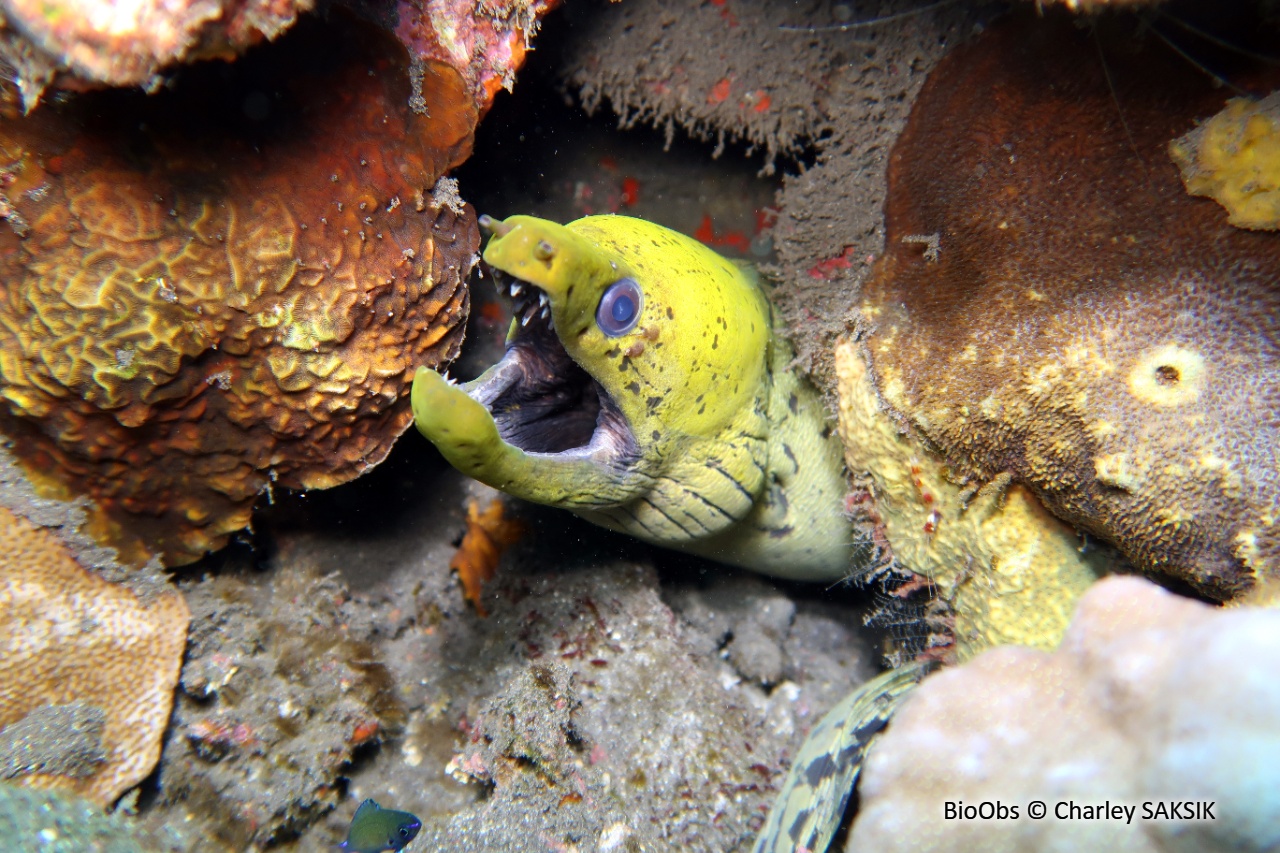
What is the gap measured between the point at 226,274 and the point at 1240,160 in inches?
121

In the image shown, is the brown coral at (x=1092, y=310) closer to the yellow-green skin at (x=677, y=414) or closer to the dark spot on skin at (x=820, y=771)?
the yellow-green skin at (x=677, y=414)

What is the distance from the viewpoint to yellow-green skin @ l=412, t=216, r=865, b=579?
71.9 inches

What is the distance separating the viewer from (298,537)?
3219mm

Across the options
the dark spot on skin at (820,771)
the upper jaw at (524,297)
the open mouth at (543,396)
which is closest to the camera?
the upper jaw at (524,297)

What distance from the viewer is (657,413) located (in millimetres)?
2234

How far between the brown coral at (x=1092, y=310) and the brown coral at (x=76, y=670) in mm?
3173

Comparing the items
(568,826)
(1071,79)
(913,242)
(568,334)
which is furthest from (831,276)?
(568,826)

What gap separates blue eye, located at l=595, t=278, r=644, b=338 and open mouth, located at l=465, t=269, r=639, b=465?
17cm

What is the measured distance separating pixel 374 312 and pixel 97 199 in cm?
86

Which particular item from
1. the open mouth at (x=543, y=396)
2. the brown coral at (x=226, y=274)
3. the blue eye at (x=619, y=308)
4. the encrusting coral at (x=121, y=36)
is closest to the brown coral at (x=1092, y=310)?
the blue eye at (x=619, y=308)

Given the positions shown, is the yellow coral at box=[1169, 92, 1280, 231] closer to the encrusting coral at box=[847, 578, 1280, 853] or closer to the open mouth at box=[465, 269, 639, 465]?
the encrusting coral at box=[847, 578, 1280, 853]

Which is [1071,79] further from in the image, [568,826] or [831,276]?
[568,826]

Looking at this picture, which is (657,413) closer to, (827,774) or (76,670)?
(827,774)

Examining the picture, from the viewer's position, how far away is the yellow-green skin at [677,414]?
183cm
